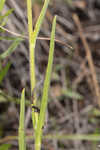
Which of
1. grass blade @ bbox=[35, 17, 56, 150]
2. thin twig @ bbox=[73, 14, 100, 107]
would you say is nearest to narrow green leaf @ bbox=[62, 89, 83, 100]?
thin twig @ bbox=[73, 14, 100, 107]

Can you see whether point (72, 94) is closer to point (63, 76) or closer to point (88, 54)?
point (63, 76)

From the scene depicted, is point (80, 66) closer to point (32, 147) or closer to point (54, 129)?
point (54, 129)

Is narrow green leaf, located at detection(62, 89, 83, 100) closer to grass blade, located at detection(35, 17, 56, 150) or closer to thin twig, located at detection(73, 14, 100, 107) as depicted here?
thin twig, located at detection(73, 14, 100, 107)

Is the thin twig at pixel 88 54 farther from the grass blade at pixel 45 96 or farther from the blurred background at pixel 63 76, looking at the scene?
the grass blade at pixel 45 96

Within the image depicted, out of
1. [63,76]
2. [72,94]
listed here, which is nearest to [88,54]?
[63,76]

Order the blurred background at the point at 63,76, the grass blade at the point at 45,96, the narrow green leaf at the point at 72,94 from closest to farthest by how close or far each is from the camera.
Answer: the grass blade at the point at 45,96 → the blurred background at the point at 63,76 → the narrow green leaf at the point at 72,94

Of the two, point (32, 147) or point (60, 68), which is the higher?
point (60, 68)

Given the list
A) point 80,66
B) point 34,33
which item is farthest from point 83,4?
point 34,33

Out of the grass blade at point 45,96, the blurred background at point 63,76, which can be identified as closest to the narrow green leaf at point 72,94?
the blurred background at point 63,76
